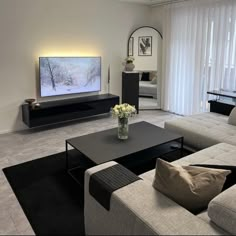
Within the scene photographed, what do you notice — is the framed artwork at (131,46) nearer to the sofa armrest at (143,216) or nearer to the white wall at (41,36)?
the white wall at (41,36)

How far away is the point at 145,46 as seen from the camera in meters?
5.95

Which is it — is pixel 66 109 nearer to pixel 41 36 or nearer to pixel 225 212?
pixel 41 36

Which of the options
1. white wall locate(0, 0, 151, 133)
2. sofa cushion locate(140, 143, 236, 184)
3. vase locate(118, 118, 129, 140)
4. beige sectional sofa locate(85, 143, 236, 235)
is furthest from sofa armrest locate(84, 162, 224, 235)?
white wall locate(0, 0, 151, 133)

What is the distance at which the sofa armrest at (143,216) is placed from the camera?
136 centimetres

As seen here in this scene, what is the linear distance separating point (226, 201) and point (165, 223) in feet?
1.13

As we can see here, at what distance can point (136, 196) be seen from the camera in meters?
1.62

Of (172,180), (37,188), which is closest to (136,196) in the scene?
(172,180)

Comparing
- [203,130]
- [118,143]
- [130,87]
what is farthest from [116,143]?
[130,87]

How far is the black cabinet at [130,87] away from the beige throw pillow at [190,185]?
167 inches

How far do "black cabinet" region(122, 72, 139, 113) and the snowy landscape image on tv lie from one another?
0.61 metres

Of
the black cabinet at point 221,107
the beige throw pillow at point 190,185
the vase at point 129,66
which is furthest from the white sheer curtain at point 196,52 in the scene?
the beige throw pillow at point 190,185

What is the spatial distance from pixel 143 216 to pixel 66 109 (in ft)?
11.9

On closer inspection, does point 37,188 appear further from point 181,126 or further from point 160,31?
point 160,31

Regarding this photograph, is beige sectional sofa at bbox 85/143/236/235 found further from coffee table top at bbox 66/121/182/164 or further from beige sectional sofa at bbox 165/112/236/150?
beige sectional sofa at bbox 165/112/236/150
